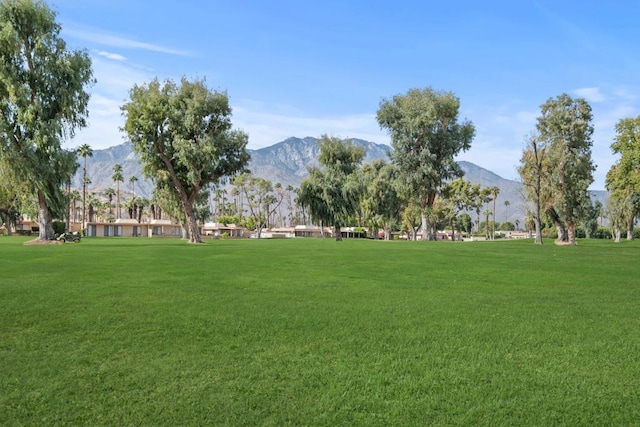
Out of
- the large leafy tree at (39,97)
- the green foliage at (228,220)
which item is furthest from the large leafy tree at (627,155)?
the green foliage at (228,220)

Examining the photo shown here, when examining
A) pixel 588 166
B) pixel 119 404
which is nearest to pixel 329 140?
pixel 588 166

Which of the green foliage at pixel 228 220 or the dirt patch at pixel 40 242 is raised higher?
the green foliage at pixel 228 220

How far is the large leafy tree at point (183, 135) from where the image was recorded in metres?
43.6

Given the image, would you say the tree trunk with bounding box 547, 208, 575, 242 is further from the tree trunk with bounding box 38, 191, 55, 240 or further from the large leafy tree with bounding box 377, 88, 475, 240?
the tree trunk with bounding box 38, 191, 55, 240

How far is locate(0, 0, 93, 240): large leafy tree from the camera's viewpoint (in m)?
33.7

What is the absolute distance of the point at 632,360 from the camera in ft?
21.1

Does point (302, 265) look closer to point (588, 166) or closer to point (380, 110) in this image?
point (380, 110)

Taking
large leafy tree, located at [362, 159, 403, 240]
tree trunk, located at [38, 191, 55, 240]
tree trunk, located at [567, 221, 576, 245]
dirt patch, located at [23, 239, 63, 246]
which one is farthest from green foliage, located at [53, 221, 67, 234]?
tree trunk, located at [567, 221, 576, 245]

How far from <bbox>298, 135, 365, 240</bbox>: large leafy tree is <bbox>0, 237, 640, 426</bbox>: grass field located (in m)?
45.3

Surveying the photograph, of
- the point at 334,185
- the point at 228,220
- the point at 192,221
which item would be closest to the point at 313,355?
the point at 192,221

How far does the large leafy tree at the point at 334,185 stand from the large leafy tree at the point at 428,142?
7648 mm

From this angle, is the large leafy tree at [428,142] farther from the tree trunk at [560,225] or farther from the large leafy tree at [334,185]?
the tree trunk at [560,225]

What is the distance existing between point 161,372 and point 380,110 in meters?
50.6

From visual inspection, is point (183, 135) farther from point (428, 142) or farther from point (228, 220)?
point (228, 220)
